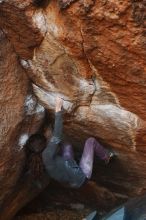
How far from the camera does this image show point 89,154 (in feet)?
14.4

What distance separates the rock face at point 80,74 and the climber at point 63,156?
10cm

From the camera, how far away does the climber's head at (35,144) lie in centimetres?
448

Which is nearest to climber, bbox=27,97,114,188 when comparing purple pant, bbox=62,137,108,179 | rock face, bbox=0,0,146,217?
purple pant, bbox=62,137,108,179

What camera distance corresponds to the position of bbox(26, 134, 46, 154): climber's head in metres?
4.48

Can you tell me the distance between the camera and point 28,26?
3598 millimetres

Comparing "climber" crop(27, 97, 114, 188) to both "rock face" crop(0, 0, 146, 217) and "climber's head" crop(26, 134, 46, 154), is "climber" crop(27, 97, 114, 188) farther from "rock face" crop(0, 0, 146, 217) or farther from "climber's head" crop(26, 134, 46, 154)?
"rock face" crop(0, 0, 146, 217)

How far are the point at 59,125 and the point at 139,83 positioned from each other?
866mm

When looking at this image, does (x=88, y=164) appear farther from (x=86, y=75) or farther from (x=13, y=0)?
(x=13, y=0)

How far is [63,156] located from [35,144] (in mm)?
312

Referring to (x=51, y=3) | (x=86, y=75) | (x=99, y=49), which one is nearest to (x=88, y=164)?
(x=86, y=75)

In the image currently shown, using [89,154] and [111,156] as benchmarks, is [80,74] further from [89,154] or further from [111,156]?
[111,156]

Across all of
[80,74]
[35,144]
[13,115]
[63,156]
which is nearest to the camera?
[80,74]

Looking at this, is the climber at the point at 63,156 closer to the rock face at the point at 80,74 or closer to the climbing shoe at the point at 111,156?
the climbing shoe at the point at 111,156

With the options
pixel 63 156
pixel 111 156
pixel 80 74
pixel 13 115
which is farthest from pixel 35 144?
pixel 80 74
